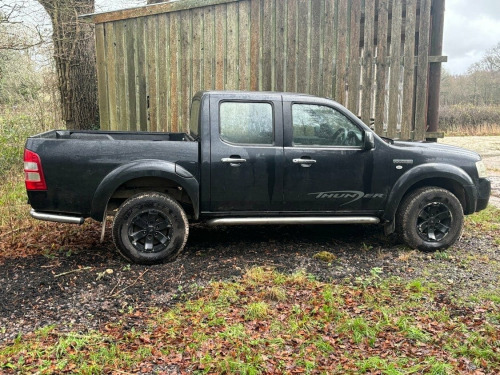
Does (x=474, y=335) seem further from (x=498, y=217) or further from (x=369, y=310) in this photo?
(x=498, y=217)

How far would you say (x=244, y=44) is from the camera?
26.2 feet

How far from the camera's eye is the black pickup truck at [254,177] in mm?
5051

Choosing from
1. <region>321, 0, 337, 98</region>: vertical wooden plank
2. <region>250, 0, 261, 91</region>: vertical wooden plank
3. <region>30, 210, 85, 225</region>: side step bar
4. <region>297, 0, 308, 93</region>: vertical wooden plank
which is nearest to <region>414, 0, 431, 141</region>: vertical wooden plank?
<region>321, 0, 337, 98</region>: vertical wooden plank

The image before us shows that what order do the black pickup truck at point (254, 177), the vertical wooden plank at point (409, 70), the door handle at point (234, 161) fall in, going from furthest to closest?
the vertical wooden plank at point (409, 70) < the door handle at point (234, 161) < the black pickup truck at point (254, 177)

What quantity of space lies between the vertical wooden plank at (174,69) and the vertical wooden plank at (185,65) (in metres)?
0.05

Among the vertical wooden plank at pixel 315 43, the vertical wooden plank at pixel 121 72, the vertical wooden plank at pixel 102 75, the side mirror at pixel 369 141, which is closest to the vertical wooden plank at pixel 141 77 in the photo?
the vertical wooden plank at pixel 121 72

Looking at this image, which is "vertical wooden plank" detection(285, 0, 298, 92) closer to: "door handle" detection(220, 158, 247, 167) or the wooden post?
the wooden post

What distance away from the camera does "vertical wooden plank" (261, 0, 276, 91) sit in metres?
7.89

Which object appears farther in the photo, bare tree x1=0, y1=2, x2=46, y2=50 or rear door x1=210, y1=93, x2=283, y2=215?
bare tree x1=0, y1=2, x2=46, y2=50

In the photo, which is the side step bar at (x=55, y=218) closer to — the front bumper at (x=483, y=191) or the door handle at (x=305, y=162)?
the door handle at (x=305, y=162)

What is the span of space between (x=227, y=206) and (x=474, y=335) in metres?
2.73

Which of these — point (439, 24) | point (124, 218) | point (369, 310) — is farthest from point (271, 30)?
point (369, 310)

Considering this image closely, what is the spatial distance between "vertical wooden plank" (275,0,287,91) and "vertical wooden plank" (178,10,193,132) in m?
1.41

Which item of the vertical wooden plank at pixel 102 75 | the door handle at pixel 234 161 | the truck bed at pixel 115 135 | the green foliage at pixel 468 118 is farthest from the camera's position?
the green foliage at pixel 468 118
